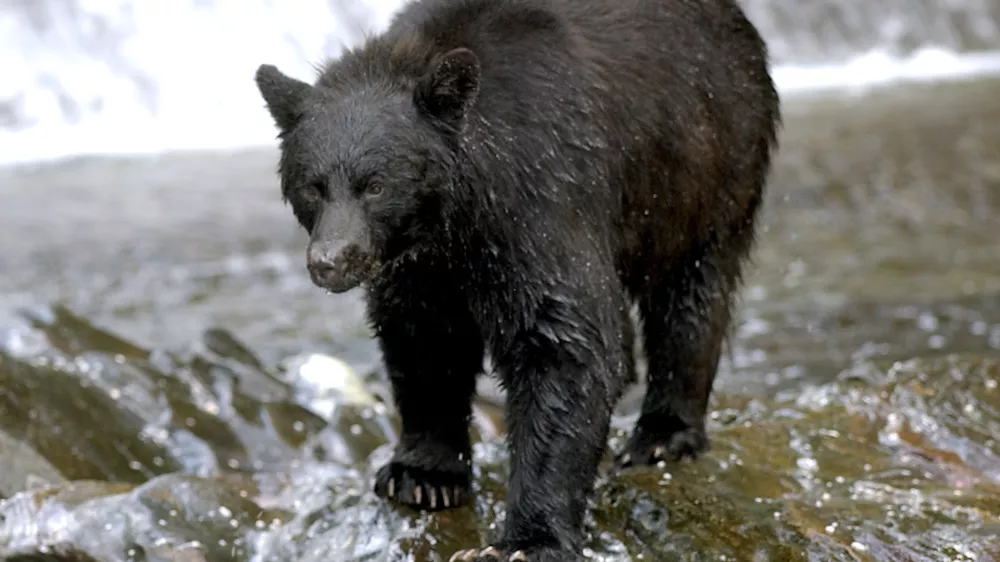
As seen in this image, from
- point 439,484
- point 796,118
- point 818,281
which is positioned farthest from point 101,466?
point 796,118

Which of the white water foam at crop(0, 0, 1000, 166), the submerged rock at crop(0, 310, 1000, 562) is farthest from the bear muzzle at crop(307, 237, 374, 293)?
the white water foam at crop(0, 0, 1000, 166)

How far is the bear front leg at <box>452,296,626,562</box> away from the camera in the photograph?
154 inches

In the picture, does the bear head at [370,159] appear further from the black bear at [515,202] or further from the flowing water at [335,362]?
the flowing water at [335,362]

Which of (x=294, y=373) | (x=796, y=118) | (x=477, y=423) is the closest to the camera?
(x=477, y=423)

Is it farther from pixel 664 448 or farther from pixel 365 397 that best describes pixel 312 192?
pixel 365 397

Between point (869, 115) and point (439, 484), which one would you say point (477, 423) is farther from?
point (869, 115)

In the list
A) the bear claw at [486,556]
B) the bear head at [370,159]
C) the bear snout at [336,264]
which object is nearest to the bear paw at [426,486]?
the bear claw at [486,556]

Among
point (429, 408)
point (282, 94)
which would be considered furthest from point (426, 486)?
point (282, 94)

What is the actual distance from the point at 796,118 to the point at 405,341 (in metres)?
16.8

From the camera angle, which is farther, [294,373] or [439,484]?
[294,373]

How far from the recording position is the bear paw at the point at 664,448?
487 centimetres

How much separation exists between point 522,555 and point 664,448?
3.75 ft

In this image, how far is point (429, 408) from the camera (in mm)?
4562

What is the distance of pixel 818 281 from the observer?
437 inches
